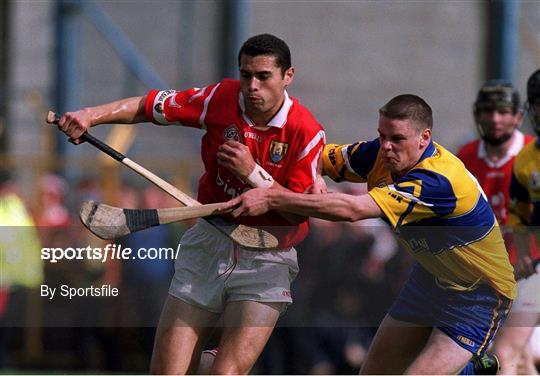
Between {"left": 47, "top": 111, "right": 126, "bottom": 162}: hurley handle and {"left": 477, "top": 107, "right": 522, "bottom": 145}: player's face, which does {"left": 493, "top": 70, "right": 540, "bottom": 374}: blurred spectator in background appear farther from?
{"left": 47, "top": 111, "right": 126, "bottom": 162}: hurley handle

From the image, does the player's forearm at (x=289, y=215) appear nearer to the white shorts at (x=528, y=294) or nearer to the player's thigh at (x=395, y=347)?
the player's thigh at (x=395, y=347)

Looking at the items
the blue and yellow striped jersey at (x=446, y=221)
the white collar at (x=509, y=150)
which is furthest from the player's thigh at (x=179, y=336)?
the white collar at (x=509, y=150)

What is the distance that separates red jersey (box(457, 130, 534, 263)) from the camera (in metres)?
7.51

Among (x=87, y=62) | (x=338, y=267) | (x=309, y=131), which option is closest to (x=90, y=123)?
(x=309, y=131)

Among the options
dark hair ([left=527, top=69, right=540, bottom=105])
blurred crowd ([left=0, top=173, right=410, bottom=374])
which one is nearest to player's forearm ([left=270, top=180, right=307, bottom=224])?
dark hair ([left=527, top=69, right=540, bottom=105])

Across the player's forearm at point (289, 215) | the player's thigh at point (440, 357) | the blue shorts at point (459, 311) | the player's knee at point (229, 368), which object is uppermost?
the player's forearm at point (289, 215)

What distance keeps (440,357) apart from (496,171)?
245cm

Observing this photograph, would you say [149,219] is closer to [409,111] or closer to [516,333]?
[409,111]

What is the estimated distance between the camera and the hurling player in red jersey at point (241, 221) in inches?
213

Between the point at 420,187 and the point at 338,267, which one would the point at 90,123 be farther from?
the point at 338,267

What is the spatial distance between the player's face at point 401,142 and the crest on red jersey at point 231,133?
25.0 inches

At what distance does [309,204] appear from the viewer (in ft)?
17.3

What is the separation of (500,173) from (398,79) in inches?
211

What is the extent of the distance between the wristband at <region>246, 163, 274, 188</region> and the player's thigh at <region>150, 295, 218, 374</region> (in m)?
0.67
